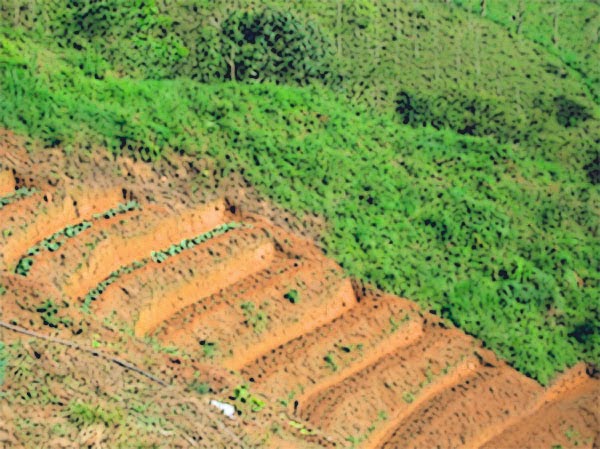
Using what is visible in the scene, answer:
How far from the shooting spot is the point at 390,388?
20.0m

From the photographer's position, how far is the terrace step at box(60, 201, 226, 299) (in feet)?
61.3

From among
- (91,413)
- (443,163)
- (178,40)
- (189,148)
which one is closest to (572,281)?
(443,163)

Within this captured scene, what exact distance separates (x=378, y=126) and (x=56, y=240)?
9.38 metres

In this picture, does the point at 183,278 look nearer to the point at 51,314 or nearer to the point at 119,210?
the point at 119,210

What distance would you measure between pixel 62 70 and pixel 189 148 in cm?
281

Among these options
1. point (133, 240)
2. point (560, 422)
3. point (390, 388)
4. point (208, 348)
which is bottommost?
point (560, 422)

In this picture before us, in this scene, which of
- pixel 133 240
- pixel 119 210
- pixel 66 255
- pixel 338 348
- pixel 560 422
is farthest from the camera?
pixel 560 422

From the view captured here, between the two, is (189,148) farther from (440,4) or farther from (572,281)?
(440,4)

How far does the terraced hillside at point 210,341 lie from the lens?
1590 centimetres

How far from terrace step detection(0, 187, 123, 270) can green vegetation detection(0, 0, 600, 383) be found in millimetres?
1265

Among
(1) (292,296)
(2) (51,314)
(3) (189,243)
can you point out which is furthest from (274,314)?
(2) (51,314)

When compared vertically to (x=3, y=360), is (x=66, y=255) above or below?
below

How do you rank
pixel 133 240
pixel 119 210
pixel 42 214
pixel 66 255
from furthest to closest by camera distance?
1. pixel 119 210
2. pixel 133 240
3. pixel 42 214
4. pixel 66 255

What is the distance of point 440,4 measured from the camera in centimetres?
3081
